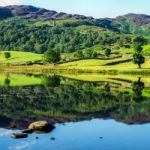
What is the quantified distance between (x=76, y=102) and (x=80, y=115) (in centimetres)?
1838

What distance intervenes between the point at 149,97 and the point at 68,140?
171ft

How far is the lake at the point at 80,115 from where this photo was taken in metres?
64.1

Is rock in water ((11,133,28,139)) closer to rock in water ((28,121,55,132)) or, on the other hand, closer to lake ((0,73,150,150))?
lake ((0,73,150,150))

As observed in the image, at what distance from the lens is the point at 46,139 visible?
65.8 metres

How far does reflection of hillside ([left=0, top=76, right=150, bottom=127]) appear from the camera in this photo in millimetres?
88125

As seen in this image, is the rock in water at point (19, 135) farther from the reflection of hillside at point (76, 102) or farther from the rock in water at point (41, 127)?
the reflection of hillside at point (76, 102)

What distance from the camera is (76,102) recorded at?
106 m

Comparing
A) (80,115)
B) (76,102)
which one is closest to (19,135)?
(80,115)

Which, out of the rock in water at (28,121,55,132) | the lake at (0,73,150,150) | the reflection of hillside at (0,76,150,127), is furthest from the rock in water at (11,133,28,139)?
the reflection of hillside at (0,76,150,127)

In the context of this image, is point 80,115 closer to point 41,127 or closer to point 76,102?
point 41,127

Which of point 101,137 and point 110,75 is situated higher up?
point 101,137

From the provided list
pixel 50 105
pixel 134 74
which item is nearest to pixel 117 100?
pixel 50 105

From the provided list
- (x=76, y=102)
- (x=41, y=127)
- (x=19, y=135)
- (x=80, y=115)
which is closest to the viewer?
(x=19, y=135)

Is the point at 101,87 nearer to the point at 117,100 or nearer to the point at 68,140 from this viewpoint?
the point at 117,100
